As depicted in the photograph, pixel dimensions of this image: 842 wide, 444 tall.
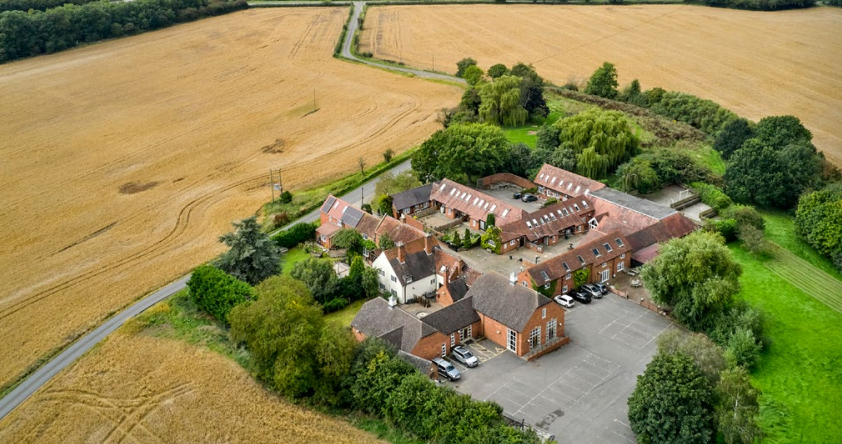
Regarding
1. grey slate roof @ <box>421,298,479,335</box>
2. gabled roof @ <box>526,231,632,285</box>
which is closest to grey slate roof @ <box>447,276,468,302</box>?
grey slate roof @ <box>421,298,479,335</box>

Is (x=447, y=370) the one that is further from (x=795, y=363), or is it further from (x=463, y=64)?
(x=463, y=64)

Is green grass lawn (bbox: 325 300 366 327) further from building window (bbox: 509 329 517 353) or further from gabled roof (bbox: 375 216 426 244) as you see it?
building window (bbox: 509 329 517 353)

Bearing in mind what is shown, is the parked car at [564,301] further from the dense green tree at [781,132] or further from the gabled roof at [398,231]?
the dense green tree at [781,132]

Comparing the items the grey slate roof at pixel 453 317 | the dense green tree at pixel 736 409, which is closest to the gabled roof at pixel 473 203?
the grey slate roof at pixel 453 317

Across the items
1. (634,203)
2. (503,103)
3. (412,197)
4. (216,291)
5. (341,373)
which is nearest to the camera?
(341,373)

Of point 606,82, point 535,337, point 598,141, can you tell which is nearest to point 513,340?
point 535,337
